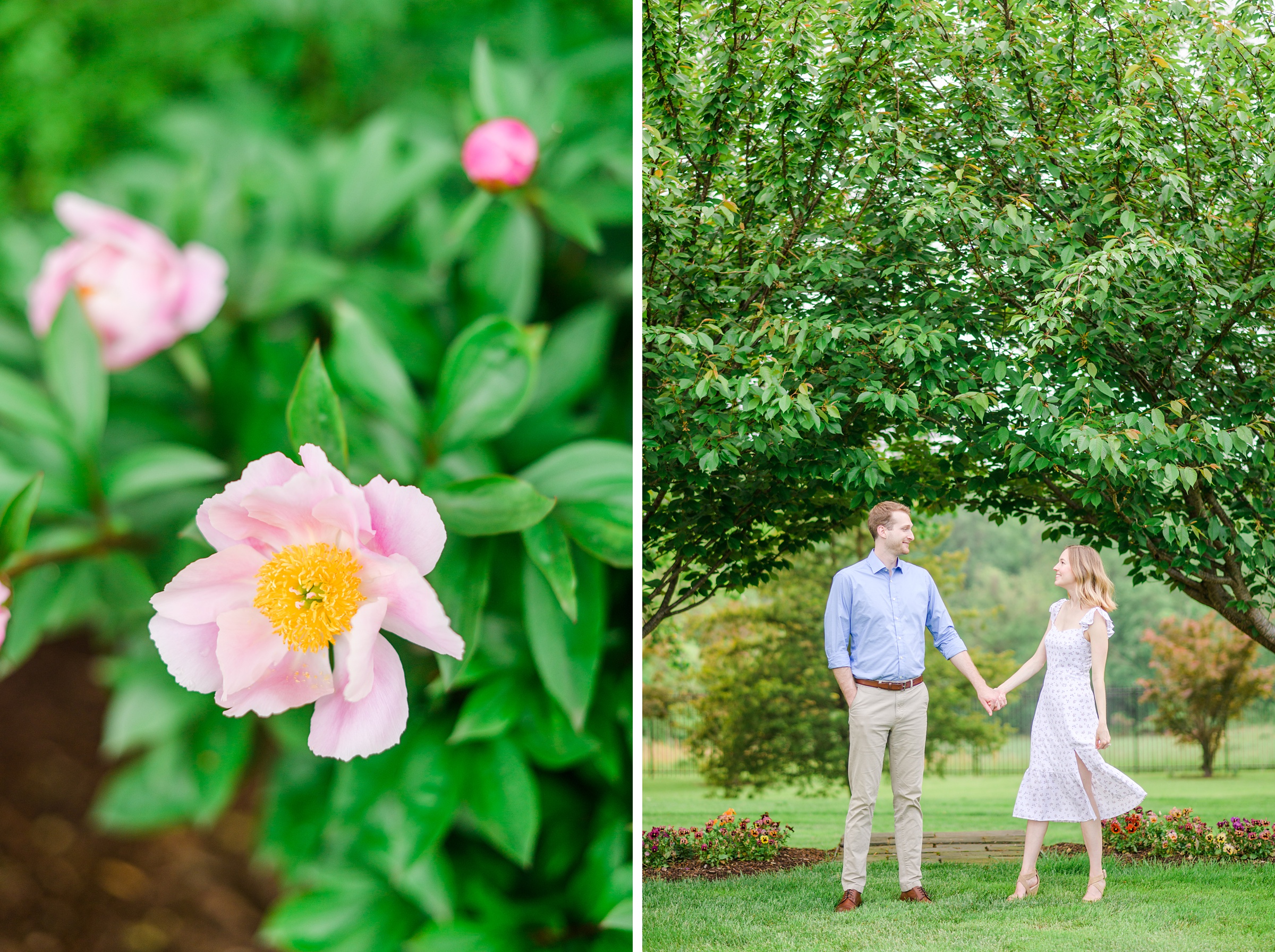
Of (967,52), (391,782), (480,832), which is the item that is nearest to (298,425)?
(391,782)

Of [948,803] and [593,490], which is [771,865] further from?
[593,490]

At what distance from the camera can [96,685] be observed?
142cm

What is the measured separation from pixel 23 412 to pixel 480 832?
75 cm

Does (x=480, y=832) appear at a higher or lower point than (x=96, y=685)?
lower

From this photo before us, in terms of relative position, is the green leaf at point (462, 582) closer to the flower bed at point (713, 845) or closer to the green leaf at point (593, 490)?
the green leaf at point (593, 490)

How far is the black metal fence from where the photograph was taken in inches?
173

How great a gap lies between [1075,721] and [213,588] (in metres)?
2.13

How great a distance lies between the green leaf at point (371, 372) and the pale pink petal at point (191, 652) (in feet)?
1.11

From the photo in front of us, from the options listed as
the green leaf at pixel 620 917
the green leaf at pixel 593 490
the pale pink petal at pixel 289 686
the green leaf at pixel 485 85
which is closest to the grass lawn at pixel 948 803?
the green leaf at pixel 620 917

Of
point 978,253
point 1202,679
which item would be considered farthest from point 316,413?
point 1202,679

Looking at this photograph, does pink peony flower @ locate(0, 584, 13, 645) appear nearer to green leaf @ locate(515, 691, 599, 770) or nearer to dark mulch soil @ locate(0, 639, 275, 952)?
dark mulch soil @ locate(0, 639, 275, 952)

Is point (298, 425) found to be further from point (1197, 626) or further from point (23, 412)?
point (1197, 626)

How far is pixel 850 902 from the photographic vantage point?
2.43 meters

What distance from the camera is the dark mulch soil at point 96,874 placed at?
135 centimetres
